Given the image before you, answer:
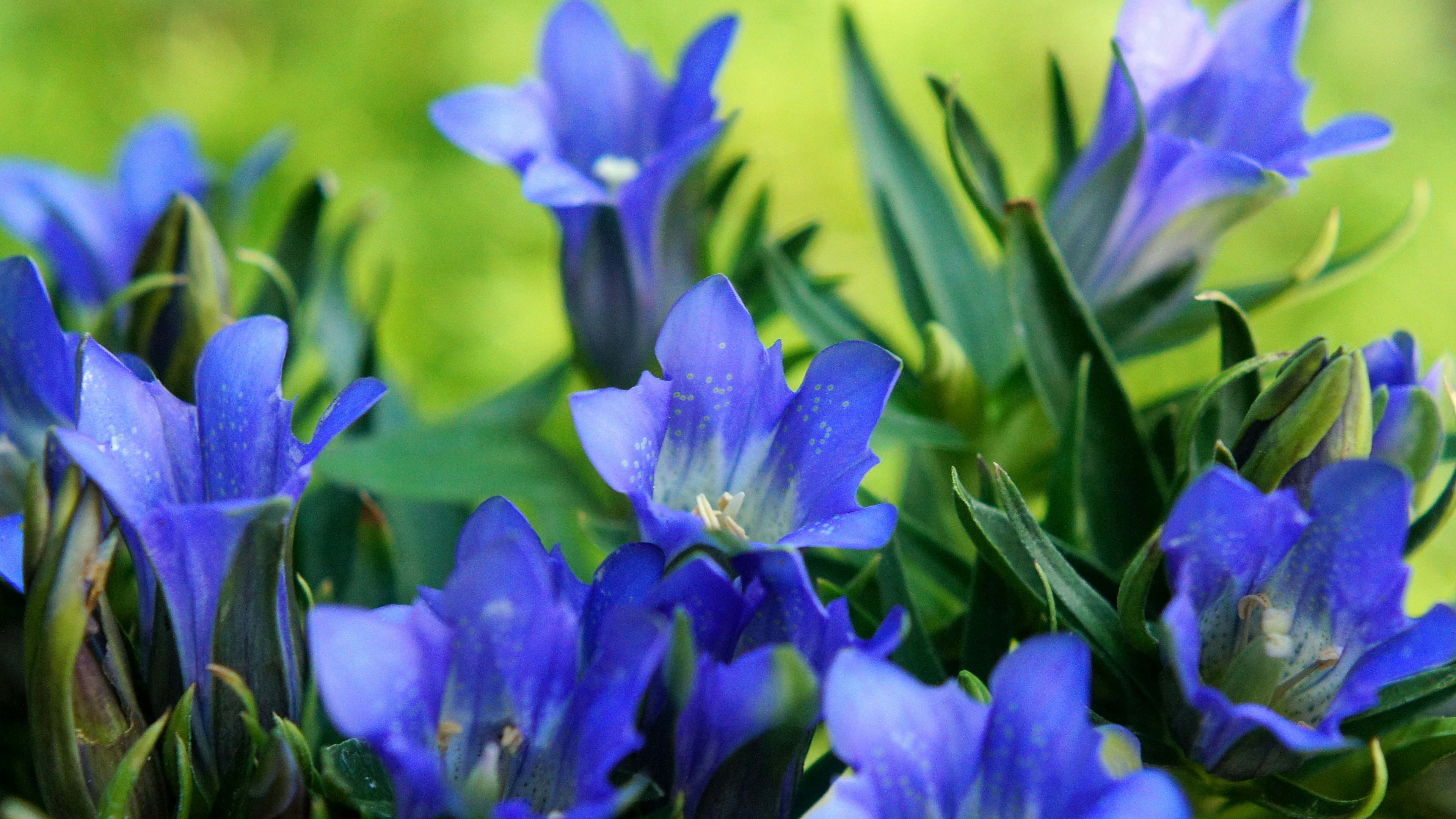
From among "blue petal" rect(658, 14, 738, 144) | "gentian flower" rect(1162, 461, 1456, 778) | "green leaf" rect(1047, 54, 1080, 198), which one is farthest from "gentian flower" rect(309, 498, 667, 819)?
"green leaf" rect(1047, 54, 1080, 198)

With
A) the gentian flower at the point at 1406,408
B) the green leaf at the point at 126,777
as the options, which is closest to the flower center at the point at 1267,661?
the gentian flower at the point at 1406,408

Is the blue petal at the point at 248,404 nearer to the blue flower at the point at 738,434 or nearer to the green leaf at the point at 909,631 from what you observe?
the blue flower at the point at 738,434

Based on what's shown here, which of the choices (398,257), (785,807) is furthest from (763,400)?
→ (398,257)

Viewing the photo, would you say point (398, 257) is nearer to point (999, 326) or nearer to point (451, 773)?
point (999, 326)

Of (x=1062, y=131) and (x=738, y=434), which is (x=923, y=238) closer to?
(x=1062, y=131)

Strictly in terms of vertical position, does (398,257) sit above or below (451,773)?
below

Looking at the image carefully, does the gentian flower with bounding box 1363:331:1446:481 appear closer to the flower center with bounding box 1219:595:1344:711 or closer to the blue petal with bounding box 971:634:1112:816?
the flower center with bounding box 1219:595:1344:711

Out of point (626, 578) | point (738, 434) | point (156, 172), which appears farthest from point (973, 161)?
point (156, 172)
